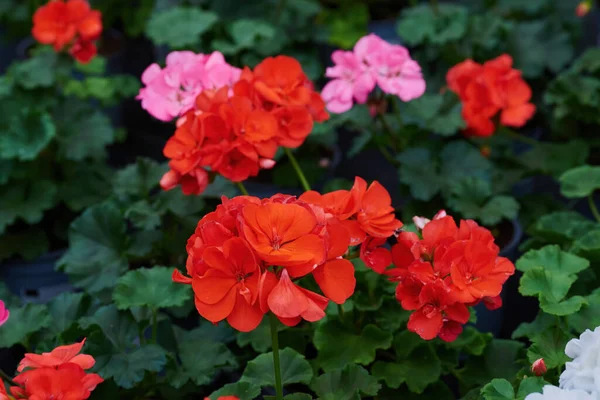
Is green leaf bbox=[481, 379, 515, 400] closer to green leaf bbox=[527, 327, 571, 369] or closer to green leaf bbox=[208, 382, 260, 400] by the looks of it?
green leaf bbox=[527, 327, 571, 369]

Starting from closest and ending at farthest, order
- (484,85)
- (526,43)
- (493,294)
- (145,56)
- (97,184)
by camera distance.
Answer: (493,294), (484,85), (97,184), (526,43), (145,56)

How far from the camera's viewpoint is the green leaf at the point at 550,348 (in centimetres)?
111

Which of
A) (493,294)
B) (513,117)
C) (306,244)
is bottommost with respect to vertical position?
(513,117)

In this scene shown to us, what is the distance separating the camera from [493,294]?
1031 mm

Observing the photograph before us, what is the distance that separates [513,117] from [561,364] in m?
0.79

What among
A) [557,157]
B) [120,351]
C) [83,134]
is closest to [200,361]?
[120,351]

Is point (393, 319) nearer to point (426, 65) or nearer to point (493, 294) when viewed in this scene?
point (493, 294)

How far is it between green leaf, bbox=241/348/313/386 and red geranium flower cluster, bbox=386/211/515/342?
19 cm

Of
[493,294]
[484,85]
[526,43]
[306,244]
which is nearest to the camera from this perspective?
[306,244]

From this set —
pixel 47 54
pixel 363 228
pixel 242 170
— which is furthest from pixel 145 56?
pixel 363 228

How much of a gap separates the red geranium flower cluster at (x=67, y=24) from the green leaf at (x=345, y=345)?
1019mm

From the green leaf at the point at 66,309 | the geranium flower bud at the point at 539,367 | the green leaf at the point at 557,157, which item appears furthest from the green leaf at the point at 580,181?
the green leaf at the point at 66,309

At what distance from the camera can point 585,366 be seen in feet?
3.00

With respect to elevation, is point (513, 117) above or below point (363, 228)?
below
